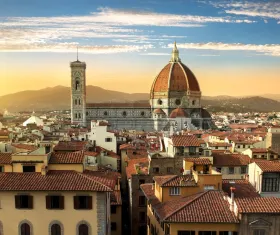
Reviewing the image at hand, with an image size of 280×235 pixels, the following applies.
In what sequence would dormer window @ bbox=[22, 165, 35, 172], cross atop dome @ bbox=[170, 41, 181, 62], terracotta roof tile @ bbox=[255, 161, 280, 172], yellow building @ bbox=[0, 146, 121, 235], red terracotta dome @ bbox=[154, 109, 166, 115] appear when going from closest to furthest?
yellow building @ bbox=[0, 146, 121, 235]
dormer window @ bbox=[22, 165, 35, 172]
terracotta roof tile @ bbox=[255, 161, 280, 172]
red terracotta dome @ bbox=[154, 109, 166, 115]
cross atop dome @ bbox=[170, 41, 181, 62]

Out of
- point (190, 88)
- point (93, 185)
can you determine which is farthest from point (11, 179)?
point (190, 88)

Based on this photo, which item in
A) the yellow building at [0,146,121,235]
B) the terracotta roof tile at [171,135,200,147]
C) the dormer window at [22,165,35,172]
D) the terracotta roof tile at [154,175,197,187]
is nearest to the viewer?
the yellow building at [0,146,121,235]

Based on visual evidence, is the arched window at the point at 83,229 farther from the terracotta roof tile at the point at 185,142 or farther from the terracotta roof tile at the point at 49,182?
the terracotta roof tile at the point at 185,142

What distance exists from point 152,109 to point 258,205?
112m

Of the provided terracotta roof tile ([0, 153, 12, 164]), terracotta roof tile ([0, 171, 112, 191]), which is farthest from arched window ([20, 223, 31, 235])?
terracotta roof tile ([0, 153, 12, 164])

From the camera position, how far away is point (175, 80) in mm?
138125

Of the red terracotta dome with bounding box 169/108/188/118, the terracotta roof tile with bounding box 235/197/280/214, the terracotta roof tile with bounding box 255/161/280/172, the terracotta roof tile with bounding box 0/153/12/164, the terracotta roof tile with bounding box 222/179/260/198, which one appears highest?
the terracotta roof tile with bounding box 0/153/12/164

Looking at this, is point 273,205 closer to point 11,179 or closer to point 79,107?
point 11,179

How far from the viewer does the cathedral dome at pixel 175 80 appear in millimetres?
136625

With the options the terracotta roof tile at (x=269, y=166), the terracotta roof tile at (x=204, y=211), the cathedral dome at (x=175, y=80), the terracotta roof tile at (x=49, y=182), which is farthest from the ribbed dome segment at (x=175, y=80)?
the terracotta roof tile at (x=204, y=211)

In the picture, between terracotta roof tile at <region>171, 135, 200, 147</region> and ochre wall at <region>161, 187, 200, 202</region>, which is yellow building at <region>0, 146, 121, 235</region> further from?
terracotta roof tile at <region>171, 135, 200, 147</region>

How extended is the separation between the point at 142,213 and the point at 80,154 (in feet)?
26.5

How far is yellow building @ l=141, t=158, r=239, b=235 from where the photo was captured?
17.5 metres

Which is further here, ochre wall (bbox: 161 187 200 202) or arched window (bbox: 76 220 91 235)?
ochre wall (bbox: 161 187 200 202)
